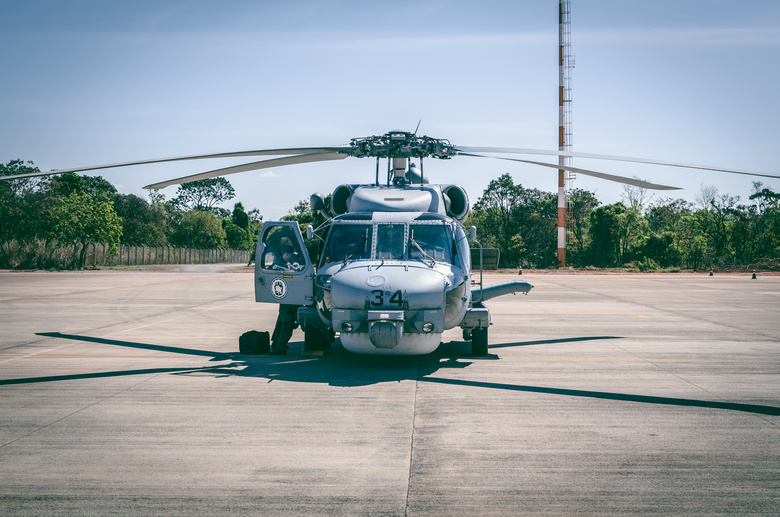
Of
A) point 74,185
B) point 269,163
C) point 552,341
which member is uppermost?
point 74,185

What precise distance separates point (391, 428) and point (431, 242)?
4.04 metres

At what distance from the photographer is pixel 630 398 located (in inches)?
283

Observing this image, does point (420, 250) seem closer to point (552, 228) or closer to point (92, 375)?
point (92, 375)

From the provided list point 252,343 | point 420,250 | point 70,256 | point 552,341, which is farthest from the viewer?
point 70,256

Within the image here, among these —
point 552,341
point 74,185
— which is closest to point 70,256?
point 74,185

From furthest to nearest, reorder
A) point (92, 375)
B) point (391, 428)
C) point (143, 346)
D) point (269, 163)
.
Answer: point (143, 346) < point (269, 163) < point (92, 375) < point (391, 428)

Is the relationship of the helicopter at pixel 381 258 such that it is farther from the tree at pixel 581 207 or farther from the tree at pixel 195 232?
the tree at pixel 195 232

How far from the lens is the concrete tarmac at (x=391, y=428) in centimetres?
420

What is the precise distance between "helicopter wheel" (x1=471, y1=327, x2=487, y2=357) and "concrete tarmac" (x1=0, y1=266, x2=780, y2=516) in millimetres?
388

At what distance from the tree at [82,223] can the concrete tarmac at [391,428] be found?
38961mm

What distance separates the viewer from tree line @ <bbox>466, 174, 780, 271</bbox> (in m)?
55.5

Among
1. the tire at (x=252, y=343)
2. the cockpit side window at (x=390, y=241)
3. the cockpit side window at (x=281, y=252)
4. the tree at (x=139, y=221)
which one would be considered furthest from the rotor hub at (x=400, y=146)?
the tree at (x=139, y=221)

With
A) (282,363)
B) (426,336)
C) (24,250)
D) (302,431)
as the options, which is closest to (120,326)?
(282,363)

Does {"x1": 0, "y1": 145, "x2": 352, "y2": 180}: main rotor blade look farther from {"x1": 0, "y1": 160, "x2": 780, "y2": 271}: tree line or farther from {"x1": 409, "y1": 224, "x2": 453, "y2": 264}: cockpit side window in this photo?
{"x1": 0, "y1": 160, "x2": 780, "y2": 271}: tree line
